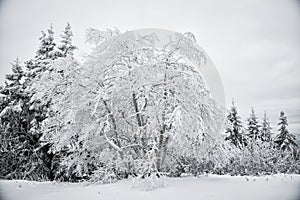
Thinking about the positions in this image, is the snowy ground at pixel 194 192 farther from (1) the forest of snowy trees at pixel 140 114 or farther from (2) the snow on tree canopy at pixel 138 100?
(2) the snow on tree canopy at pixel 138 100

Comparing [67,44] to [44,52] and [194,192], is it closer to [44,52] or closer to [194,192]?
[44,52]

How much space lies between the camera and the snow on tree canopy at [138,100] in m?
7.61

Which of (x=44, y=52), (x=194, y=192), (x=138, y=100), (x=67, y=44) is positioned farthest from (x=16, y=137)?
(x=194, y=192)

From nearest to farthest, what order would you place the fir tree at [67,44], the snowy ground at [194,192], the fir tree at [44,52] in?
the snowy ground at [194,192], the fir tree at [44,52], the fir tree at [67,44]

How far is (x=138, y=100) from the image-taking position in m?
8.30

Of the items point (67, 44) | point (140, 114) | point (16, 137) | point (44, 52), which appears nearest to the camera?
A: point (140, 114)

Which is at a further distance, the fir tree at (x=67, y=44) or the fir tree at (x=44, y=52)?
the fir tree at (x=67, y=44)

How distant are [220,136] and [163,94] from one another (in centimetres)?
229

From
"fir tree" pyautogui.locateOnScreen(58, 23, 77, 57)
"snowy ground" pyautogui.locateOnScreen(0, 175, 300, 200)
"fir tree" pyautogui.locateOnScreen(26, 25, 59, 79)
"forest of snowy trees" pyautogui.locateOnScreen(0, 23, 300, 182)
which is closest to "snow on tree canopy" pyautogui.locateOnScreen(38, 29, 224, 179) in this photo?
"forest of snowy trees" pyautogui.locateOnScreen(0, 23, 300, 182)

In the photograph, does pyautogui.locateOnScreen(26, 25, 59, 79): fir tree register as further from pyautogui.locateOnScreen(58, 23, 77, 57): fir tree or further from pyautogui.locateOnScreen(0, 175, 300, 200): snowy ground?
pyautogui.locateOnScreen(0, 175, 300, 200): snowy ground

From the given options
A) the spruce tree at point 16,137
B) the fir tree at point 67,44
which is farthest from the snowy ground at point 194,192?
the fir tree at point 67,44

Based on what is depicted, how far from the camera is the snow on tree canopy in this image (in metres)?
7.61

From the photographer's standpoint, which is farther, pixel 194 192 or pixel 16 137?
pixel 16 137

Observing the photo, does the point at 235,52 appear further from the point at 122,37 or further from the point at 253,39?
the point at 122,37
